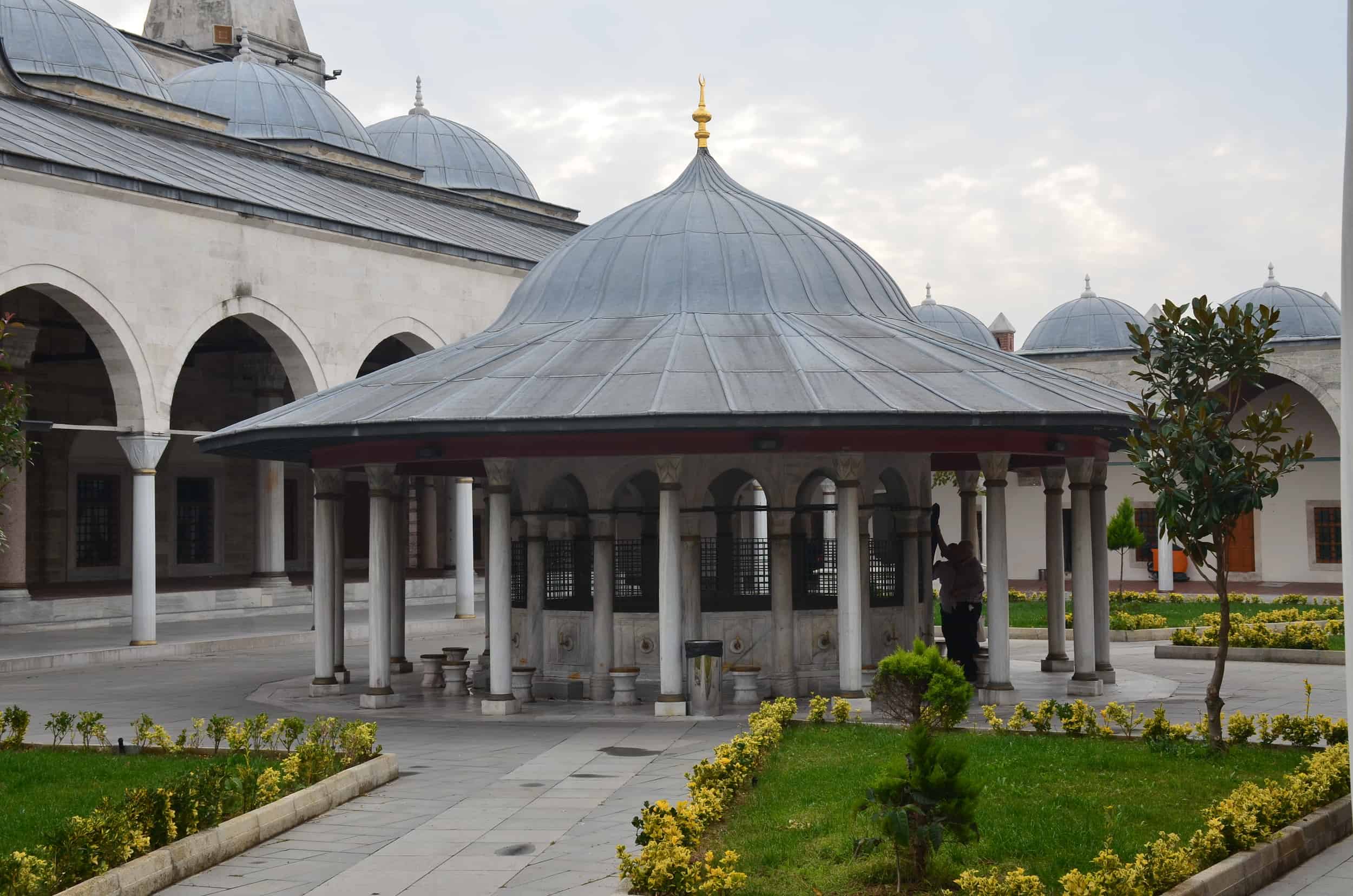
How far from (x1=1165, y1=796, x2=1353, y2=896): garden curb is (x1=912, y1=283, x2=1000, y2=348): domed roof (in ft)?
112

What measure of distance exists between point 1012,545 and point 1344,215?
122ft

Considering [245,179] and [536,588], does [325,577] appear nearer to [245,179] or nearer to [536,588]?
[536,588]

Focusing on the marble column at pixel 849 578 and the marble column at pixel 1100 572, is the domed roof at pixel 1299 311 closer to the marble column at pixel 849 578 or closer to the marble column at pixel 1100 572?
the marble column at pixel 1100 572

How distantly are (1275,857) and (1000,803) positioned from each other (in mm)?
1534

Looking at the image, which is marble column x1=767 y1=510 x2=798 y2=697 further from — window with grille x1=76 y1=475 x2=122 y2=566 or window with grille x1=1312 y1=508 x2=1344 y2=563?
window with grille x1=1312 y1=508 x2=1344 y2=563

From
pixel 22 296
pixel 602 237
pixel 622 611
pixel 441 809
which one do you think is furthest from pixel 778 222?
pixel 22 296

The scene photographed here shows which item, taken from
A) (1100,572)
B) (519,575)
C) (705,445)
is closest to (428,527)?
(519,575)

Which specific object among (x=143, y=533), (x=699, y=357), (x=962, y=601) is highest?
(x=699, y=357)

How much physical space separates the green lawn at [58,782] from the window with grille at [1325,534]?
30.6 meters

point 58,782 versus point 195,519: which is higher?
point 195,519

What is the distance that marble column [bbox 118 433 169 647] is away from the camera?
2014cm

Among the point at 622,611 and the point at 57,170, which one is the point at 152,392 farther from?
the point at 622,611

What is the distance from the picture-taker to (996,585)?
13.3 meters

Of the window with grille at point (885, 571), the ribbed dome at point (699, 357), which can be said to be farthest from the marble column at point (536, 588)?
the window with grille at point (885, 571)
